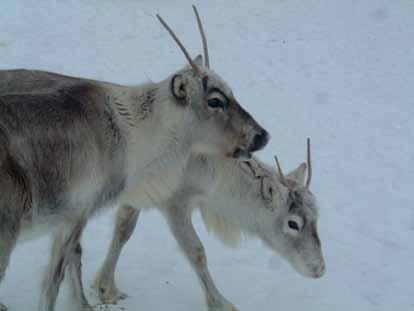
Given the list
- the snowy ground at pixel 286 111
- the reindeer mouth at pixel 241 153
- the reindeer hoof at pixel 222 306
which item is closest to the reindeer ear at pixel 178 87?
the reindeer mouth at pixel 241 153

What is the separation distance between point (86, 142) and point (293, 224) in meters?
1.86

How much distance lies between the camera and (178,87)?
4723mm

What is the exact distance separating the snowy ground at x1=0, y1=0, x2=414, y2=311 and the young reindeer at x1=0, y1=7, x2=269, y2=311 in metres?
0.92

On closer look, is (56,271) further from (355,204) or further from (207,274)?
(355,204)

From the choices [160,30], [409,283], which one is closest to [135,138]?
[409,283]

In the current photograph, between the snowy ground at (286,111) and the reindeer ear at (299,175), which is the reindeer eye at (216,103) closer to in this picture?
the snowy ground at (286,111)

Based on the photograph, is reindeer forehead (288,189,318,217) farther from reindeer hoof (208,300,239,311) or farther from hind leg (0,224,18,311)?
hind leg (0,224,18,311)

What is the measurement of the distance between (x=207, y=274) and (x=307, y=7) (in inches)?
438

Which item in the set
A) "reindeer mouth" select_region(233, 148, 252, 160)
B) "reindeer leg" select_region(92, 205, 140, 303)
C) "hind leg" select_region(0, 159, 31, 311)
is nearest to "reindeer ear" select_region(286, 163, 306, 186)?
"reindeer mouth" select_region(233, 148, 252, 160)

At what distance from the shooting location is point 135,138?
186 inches

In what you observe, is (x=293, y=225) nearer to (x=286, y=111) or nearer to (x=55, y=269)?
(x=55, y=269)

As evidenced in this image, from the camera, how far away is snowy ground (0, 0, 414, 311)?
6.02 metres

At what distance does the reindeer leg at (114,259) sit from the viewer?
5.64 meters

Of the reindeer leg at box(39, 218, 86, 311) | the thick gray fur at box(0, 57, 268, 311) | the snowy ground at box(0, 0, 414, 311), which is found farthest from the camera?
the snowy ground at box(0, 0, 414, 311)
